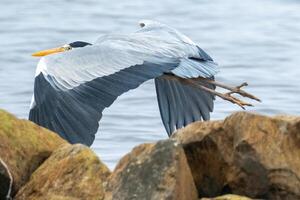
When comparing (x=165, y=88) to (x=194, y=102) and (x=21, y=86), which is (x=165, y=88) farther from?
(x=21, y=86)

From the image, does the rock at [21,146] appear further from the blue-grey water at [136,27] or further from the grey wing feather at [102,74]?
the blue-grey water at [136,27]

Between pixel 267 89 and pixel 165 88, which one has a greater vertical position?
pixel 165 88

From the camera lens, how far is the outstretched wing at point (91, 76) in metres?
7.95

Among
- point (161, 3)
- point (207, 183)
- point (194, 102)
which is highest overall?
point (207, 183)

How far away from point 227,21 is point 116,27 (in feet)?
5.64

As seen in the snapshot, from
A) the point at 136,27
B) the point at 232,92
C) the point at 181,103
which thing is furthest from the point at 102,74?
the point at 136,27

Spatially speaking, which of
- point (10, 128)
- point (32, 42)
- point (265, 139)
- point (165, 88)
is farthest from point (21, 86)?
point (265, 139)

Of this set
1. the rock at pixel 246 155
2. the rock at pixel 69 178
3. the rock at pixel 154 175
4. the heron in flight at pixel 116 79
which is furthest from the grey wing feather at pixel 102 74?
the rock at pixel 154 175

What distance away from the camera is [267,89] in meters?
14.0

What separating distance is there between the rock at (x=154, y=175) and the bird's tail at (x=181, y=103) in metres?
3.77

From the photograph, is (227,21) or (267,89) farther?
(227,21)

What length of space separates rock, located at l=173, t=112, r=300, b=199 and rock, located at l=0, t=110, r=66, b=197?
33.5 inches

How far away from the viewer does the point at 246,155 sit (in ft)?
19.8

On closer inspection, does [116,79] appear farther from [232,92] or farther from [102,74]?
[232,92]
